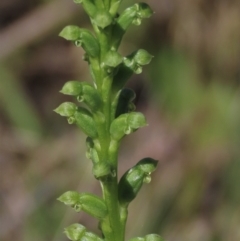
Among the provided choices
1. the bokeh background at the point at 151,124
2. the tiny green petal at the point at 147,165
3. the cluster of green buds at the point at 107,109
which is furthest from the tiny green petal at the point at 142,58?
the bokeh background at the point at 151,124

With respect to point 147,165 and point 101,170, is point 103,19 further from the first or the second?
point 147,165

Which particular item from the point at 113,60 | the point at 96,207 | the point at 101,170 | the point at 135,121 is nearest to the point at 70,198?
the point at 96,207

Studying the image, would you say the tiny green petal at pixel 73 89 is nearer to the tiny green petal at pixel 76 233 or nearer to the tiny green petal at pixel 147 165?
the tiny green petal at pixel 147 165

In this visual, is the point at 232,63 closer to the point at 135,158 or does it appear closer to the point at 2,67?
the point at 135,158

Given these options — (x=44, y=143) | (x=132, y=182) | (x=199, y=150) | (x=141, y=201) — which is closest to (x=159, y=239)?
(x=132, y=182)

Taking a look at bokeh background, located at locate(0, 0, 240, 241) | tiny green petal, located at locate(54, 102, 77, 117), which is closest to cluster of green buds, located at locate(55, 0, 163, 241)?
tiny green petal, located at locate(54, 102, 77, 117)

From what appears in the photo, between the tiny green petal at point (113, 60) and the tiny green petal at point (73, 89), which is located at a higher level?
the tiny green petal at point (113, 60)

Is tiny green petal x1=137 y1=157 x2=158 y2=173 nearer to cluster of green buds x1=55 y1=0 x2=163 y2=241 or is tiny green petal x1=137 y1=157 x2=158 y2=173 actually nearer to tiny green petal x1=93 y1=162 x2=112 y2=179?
cluster of green buds x1=55 y1=0 x2=163 y2=241
